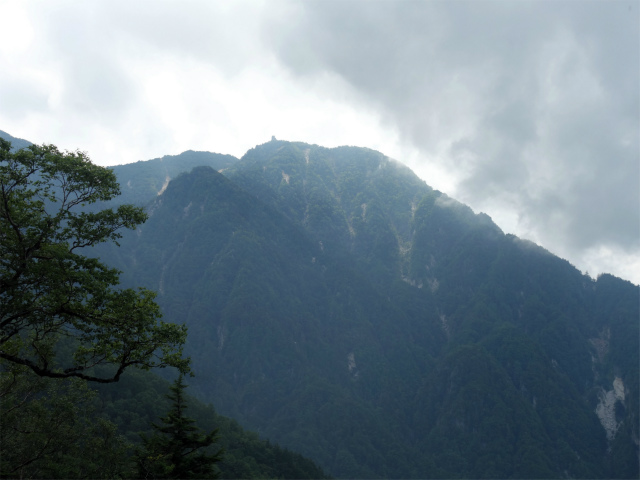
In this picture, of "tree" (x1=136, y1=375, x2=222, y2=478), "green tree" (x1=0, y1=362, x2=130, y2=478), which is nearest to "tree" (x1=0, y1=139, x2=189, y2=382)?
"green tree" (x1=0, y1=362, x2=130, y2=478)

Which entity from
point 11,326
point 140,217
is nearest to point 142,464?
point 11,326

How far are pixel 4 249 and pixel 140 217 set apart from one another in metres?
7.36

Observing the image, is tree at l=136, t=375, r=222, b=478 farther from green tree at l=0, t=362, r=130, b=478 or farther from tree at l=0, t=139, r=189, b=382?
tree at l=0, t=139, r=189, b=382

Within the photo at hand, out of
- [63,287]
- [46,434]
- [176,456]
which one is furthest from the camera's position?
[46,434]

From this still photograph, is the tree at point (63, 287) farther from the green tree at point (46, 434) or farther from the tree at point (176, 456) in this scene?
the tree at point (176, 456)

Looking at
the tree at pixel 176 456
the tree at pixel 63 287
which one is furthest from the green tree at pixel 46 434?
the tree at pixel 63 287

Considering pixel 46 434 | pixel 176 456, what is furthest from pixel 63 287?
pixel 46 434

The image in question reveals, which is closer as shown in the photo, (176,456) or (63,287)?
(63,287)

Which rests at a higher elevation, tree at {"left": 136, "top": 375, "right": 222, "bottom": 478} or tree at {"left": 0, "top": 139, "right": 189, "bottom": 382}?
tree at {"left": 0, "top": 139, "right": 189, "bottom": 382}

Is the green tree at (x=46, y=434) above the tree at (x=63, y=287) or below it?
below

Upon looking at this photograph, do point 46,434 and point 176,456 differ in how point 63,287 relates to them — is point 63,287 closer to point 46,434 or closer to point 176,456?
point 176,456

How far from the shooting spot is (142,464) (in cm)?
3703

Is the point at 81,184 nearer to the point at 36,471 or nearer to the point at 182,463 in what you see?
the point at 182,463

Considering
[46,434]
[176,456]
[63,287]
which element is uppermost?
[63,287]
